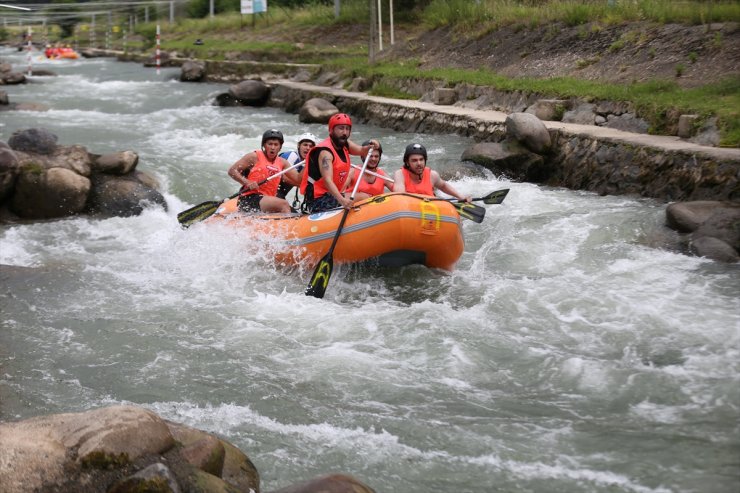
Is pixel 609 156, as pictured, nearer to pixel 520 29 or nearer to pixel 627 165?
pixel 627 165

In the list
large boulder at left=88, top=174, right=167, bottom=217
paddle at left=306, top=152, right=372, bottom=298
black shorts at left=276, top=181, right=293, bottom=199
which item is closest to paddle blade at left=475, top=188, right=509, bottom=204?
paddle at left=306, top=152, right=372, bottom=298

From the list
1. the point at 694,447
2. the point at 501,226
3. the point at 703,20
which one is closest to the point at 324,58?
the point at 703,20

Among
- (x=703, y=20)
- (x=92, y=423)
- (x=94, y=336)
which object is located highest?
(x=703, y=20)

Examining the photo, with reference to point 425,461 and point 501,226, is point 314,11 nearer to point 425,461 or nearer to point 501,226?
point 501,226

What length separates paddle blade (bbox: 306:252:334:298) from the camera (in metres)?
7.62

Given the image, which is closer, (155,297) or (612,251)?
(155,297)

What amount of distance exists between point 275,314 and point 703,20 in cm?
979

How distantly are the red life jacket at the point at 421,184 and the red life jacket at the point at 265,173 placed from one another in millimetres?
1612

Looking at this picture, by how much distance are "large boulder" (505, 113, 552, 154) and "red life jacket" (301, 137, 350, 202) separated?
426cm

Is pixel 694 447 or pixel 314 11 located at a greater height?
pixel 314 11

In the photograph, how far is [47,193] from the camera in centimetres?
1047

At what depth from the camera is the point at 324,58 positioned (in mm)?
26250

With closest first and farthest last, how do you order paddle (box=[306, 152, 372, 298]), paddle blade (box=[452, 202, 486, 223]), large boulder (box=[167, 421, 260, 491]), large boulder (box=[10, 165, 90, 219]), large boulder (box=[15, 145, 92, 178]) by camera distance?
large boulder (box=[167, 421, 260, 491])
paddle (box=[306, 152, 372, 298])
paddle blade (box=[452, 202, 486, 223])
large boulder (box=[10, 165, 90, 219])
large boulder (box=[15, 145, 92, 178])

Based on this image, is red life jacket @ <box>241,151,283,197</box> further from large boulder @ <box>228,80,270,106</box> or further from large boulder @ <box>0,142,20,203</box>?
large boulder @ <box>228,80,270,106</box>
